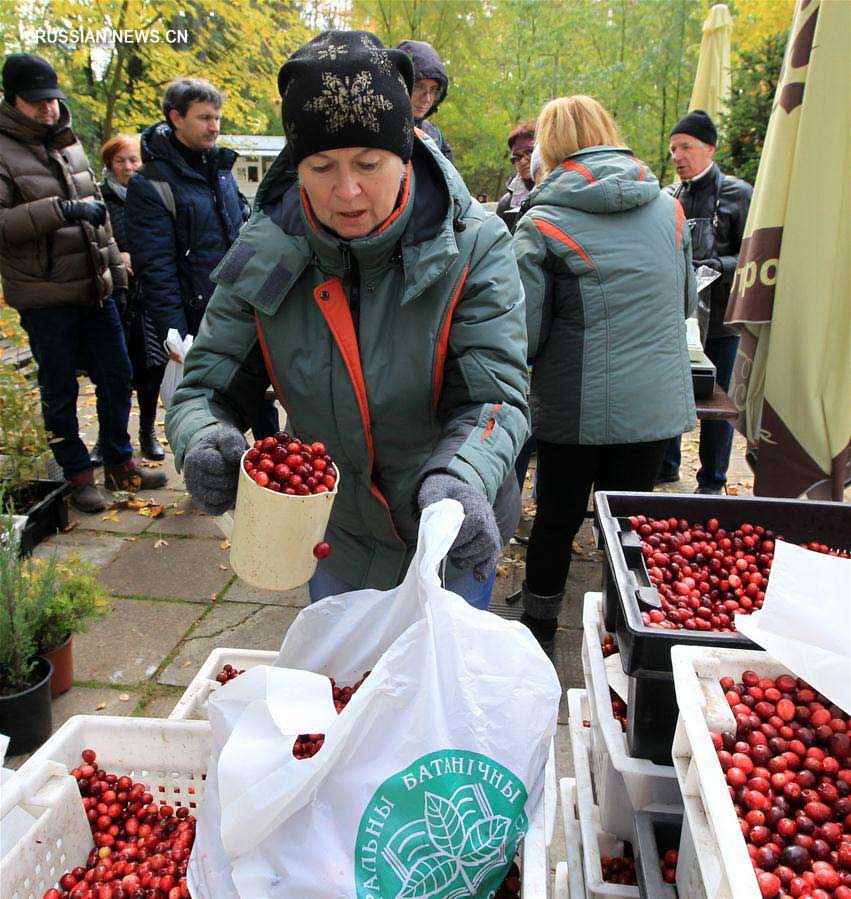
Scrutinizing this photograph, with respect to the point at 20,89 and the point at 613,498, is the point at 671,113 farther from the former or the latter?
the point at 613,498

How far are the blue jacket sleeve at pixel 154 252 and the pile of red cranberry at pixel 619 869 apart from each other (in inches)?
150

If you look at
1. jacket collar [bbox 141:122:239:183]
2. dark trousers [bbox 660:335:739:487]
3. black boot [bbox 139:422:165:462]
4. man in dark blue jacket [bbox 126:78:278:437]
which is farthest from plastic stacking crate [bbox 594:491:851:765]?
black boot [bbox 139:422:165:462]

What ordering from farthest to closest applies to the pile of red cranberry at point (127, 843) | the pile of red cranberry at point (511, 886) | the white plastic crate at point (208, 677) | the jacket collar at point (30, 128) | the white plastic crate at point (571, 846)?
the jacket collar at point (30, 128) → the white plastic crate at point (208, 677) → the white plastic crate at point (571, 846) → the pile of red cranberry at point (127, 843) → the pile of red cranberry at point (511, 886)

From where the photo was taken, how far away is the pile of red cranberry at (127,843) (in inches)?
64.9

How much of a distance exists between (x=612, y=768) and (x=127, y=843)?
116 cm

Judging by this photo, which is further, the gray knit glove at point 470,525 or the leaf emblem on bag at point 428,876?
the gray knit glove at point 470,525

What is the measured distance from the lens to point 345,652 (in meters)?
1.79

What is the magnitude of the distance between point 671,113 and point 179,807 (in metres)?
16.3

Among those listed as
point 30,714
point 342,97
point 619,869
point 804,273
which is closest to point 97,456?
point 30,714

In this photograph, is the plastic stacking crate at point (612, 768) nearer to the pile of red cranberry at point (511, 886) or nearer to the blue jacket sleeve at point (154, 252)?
the pile of red cranberry at point (511, 886)

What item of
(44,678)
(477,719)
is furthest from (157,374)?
(477,719)

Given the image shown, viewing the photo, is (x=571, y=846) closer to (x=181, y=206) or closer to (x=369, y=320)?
(x=369, y=320)

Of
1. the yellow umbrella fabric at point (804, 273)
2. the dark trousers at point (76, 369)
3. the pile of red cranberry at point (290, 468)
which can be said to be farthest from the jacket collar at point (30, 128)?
the yellow umbrella fabric at point (804, 273)

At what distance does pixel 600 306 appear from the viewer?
2842mm
